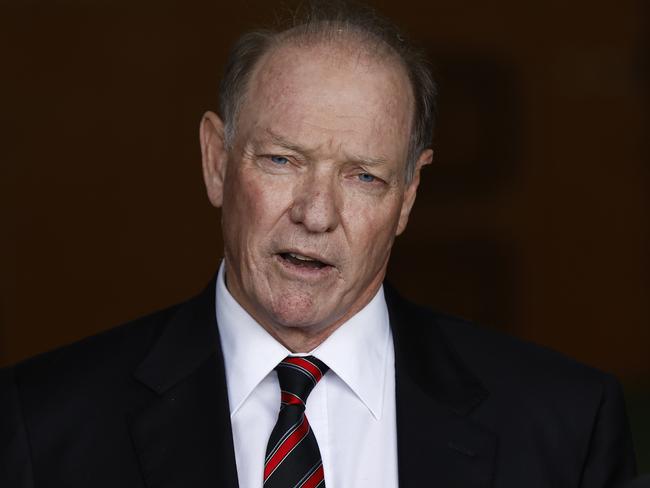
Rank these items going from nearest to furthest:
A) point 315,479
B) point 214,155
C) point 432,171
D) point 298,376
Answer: point 315,479 → point 298,376 → point 214,155 → point 432,171

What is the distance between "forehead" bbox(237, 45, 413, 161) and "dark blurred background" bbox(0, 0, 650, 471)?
8.05 ft

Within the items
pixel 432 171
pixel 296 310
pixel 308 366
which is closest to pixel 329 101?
pixel 296 310

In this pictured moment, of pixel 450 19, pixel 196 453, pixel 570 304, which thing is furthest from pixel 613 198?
pixel 196 453

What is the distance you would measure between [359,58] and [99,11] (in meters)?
2.90

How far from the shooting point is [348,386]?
8.76 ft

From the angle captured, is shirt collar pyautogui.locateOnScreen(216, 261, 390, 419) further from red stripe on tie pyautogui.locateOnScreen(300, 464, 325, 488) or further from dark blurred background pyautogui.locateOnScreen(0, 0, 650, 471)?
dark blurred background pyautogui.locateOnScreen(0, 0, 650, 471)

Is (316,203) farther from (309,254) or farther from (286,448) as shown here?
(286,448)

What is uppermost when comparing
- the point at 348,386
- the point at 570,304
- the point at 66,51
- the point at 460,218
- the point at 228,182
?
the point at 228,182

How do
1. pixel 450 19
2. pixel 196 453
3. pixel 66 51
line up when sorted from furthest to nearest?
pixel 450 19
pixel 66 51
pixel 196 453

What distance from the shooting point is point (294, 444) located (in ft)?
8.42

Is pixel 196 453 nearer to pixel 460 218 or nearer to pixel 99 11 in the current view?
pixel 99 11

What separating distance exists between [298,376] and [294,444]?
0.15 m

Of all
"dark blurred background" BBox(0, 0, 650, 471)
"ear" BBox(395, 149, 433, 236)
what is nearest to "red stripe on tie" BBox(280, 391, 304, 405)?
"ear" BBox(395, 149, 433, 236)

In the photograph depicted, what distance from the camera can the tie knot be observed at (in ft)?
8.57
